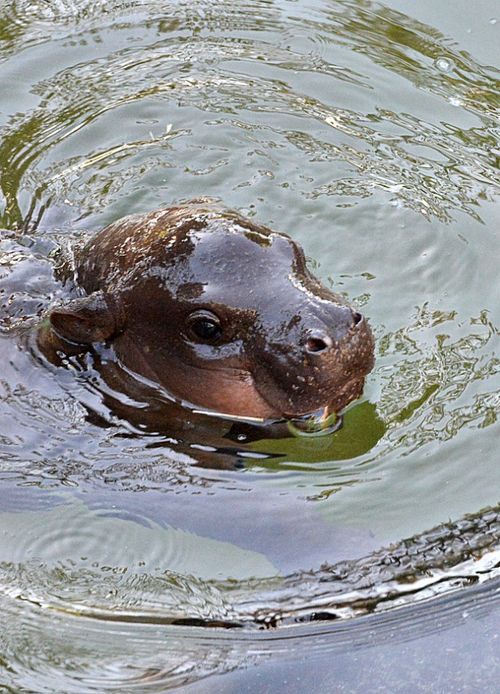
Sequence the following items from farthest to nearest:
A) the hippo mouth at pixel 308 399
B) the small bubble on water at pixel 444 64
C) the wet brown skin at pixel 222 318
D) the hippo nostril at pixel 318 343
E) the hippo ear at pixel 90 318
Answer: the small bubble on water at pixel 444 64 < the hippo ear at pixel 90 318 < the hippo mouth at pixel 308 399 < the wet brown skin at pixel 222 318 < the hippo nostril at pixel 318 343

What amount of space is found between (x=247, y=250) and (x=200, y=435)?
112cm

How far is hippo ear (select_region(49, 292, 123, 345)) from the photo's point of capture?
6109 millimetres

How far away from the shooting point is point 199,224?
19.5ft

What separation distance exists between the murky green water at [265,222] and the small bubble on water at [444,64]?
0.03 metres

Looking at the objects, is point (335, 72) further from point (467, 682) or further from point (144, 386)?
point (467, 682)

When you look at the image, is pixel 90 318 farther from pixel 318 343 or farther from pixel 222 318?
pixel 318 343

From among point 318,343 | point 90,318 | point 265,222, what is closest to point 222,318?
point 318,343

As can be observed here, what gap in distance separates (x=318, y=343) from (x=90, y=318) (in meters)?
1.37

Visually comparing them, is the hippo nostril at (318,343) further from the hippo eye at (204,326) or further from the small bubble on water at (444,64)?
the small bubble on water at (444,64)

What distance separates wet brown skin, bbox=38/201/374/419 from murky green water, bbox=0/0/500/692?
382mm

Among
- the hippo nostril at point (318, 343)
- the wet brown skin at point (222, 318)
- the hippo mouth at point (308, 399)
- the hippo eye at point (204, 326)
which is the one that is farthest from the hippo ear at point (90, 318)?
the hippo nostril at point (318, 343)

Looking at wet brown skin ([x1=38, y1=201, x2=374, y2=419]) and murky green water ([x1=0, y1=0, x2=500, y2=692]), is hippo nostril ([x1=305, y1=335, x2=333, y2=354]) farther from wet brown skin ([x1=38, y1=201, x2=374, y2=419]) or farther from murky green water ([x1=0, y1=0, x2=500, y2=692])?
murky green water ([x1=0, y1=0, x2=500, y2=692])

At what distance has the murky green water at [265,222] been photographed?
5.63m

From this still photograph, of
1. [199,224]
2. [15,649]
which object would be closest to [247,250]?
[199,224]
